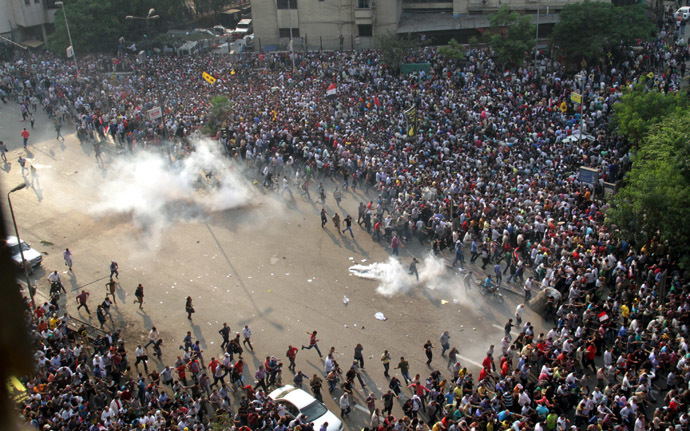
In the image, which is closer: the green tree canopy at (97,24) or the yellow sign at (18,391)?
the yellow sign at (18,391)

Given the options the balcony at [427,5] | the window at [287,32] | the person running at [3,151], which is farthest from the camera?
the window at [287,32]

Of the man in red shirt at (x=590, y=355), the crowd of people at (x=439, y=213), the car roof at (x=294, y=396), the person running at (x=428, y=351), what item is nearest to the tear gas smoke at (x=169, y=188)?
the crowd of people at (x=439, y=213)

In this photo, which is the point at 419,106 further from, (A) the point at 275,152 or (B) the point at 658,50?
(B) the point at 658,50

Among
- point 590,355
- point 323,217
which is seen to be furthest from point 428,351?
point 323,217

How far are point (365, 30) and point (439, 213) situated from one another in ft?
77.9

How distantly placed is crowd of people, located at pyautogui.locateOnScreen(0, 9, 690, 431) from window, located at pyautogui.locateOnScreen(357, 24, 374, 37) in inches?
199

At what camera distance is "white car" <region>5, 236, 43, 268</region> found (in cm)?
2350

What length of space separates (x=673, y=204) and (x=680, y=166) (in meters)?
1.68

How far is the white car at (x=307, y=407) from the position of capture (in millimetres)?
15898

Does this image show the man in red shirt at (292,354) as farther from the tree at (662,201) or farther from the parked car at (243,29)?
the parked car at (243,29)

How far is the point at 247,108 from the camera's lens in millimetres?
35344

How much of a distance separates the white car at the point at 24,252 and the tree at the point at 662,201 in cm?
1969

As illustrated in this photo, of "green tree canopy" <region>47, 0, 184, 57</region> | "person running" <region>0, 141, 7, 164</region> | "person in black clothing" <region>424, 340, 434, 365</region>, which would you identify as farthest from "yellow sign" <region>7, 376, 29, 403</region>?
"green tree canopy" <region>47, 0, 184, 57</region>

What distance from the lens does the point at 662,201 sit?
66.8 ft
